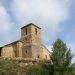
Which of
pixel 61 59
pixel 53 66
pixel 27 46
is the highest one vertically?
pixel 27 46

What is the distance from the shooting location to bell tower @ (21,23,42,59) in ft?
188

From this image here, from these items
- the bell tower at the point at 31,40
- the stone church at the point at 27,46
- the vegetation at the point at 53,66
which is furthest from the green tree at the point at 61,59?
the stone church at the point at 27,46

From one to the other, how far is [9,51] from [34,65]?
14.6 metres

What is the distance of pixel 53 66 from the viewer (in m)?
41.8

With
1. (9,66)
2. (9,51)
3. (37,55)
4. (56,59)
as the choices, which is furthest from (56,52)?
(9,51)

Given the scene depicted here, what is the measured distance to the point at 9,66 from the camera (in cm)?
4566

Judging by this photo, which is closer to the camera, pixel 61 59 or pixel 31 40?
pixel 61 59

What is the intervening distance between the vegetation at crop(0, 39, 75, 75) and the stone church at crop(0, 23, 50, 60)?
36.2 feet

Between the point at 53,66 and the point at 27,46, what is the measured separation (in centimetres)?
1752

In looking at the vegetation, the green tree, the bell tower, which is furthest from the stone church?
the green tree

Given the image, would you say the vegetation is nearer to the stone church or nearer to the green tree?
the green tree

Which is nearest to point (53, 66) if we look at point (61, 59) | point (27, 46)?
point (61, 59)

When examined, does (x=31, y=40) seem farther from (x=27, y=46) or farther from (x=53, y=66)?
(x=53, y=66)

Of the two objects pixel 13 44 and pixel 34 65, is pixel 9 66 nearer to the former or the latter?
pixel 34 65
